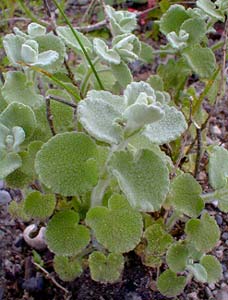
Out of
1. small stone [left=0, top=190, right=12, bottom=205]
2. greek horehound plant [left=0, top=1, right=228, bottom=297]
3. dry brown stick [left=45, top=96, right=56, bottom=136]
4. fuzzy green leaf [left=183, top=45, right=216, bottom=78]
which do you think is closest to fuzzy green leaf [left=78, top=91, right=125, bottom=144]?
greek horehound plant [left=0, top=1, right=228, bottom=297]

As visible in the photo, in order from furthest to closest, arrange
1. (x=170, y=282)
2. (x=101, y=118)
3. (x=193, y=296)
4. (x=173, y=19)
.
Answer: (x=173, y=19), (x=193, y=296), (x=170, y=282), (x=101, y=118)

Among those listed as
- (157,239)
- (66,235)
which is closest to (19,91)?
(66,235)

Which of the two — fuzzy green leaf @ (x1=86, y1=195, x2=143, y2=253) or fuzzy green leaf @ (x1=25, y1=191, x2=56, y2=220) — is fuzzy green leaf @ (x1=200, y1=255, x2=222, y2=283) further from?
fuzzy green leaf @ (x1=25, y1=191, x2=56, y2=220)

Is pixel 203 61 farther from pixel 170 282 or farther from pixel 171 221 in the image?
pixel 170 282

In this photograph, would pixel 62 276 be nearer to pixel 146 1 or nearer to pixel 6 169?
pixel 6 169

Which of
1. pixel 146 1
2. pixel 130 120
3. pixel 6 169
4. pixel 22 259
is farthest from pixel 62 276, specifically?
pixel 146 1
